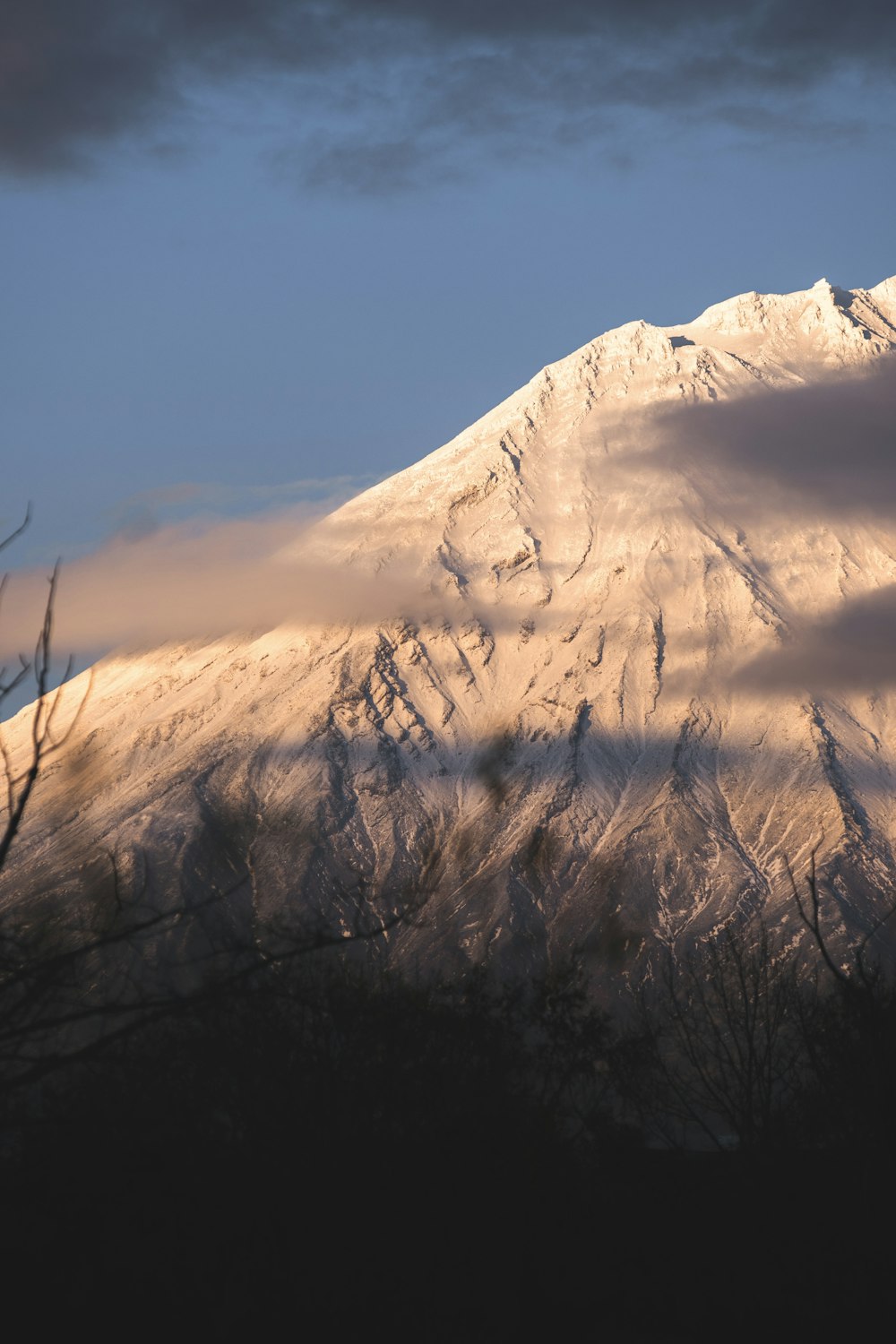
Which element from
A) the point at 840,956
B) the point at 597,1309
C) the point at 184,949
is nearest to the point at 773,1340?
the point at 597,1309

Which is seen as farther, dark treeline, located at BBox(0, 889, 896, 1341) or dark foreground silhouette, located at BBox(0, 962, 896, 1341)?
dark foreground silhouette, located at BBox(0, 962, 896, 1341)

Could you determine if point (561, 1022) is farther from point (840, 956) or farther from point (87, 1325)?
point (840, 956)

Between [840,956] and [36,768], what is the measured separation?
179690mm

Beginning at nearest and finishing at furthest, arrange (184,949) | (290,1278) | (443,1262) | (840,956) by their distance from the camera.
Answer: (290,1278), (443,1262), (184,949), (840,956)

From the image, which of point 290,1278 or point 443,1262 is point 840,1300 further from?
point 290,1278

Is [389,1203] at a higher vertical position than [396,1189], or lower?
lower

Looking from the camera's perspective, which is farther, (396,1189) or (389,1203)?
(396,1189)

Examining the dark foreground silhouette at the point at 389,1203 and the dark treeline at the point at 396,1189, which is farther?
the dark foreground silhouette at the point at 389,1203

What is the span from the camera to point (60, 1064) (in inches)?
375

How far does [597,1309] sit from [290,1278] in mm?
→ 12849

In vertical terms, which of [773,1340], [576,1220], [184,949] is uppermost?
[184,949]

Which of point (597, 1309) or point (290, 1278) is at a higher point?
point (290, 1278)

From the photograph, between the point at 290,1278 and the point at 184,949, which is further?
the point at 184,949

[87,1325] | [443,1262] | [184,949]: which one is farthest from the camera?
[184,949]
